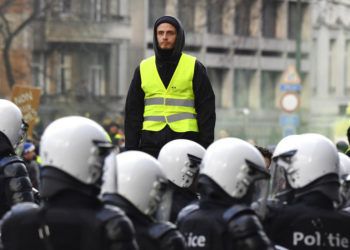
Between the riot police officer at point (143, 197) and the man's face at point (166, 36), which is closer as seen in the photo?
the riot police officer at point (143, 197)

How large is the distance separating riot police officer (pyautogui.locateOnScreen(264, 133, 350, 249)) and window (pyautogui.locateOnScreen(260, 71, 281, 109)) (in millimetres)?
60523

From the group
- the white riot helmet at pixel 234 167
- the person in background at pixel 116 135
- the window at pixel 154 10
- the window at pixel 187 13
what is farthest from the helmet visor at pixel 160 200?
the window at pixel 154 10

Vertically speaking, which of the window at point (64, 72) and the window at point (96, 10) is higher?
the window at point (96, 10)

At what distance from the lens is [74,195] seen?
24.9 feet

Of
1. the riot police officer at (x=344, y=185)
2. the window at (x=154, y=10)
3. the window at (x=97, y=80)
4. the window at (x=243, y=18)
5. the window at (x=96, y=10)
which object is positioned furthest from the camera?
the window at (x=154, y=10)

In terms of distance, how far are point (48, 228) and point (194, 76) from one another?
15.0ft

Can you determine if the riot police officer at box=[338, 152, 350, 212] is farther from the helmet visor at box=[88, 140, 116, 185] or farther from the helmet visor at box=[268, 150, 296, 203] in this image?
the helmet visor at box=[88, 140, 116, 185]

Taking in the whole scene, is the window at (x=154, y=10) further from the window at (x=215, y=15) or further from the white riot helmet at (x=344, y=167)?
the white riot helmet at (x=344, y=167)

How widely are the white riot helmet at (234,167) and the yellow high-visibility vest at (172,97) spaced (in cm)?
327

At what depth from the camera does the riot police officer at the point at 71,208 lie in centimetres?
743

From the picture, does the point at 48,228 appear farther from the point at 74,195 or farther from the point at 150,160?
the point at 150,160

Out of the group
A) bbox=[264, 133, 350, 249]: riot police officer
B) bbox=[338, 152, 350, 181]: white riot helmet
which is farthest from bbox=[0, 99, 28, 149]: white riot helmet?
bbox=[264, 133, 350, 249]: riot police officer

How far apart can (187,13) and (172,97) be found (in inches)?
1913

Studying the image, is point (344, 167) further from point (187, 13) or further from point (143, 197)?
point (187, 13)
